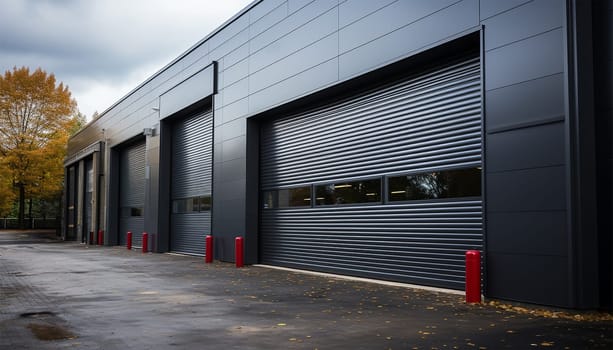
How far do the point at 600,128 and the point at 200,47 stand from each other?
17406 mm

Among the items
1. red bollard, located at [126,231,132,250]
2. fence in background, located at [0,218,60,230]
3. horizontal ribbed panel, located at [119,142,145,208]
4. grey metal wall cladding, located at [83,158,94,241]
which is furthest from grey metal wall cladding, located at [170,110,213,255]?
fence in background, located at [0,218,60,230]

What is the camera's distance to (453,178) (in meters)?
12.2

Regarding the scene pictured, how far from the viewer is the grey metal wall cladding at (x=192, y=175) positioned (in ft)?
76.6

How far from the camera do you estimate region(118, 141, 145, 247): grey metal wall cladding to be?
1227 inches

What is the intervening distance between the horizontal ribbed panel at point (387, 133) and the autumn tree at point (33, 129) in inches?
1506

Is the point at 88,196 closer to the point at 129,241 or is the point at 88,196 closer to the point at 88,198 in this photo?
the point at 88,198

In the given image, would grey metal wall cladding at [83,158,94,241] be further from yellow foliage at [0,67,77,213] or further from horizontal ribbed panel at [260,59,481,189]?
horizontal ribbed panel at [260,59,481,189]

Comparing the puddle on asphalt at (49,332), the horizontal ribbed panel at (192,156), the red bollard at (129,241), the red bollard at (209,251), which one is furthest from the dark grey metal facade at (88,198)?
the puddle on asphalt at (49,332)

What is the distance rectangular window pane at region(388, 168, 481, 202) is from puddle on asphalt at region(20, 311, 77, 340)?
750 centimetres

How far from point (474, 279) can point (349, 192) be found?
225 inches

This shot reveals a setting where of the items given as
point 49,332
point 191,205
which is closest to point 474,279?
point 49,332

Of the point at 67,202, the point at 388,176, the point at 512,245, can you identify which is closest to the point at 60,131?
the point at 67,202

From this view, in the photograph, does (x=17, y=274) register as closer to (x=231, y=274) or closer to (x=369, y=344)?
(x=231, y=274)

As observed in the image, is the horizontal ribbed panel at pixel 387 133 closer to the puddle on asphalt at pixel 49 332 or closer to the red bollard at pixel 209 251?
the red bollard at pixel 209 251
